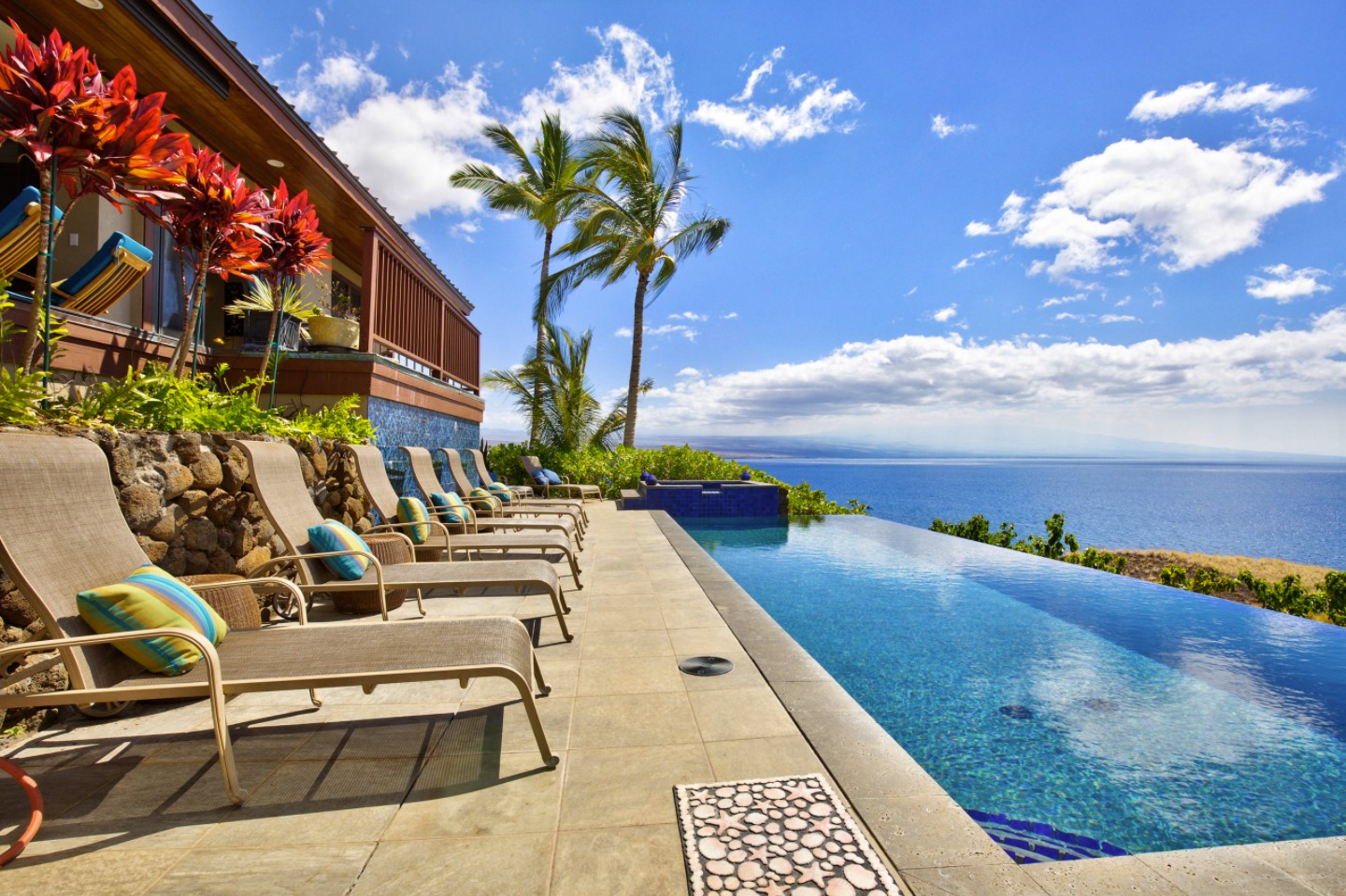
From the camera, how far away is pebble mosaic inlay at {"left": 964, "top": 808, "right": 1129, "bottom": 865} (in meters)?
2.31

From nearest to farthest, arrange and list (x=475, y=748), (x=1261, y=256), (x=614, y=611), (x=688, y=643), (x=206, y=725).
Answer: (x=475, y=748) → (x=206, y=725) → (x=688, y=643) → (x=614, y=611) → (x=1261, y=256)

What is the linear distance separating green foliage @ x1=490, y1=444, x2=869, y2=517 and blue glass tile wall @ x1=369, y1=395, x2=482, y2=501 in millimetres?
4370

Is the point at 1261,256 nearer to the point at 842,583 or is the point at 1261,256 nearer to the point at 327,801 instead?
the point at 842,583

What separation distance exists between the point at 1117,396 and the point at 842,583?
61.6 meters

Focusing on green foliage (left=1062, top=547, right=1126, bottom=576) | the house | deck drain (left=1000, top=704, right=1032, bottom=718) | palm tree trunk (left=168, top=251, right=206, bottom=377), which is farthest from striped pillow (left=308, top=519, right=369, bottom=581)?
green foliage (left=1062, top=547, right=1126, bottom=576)

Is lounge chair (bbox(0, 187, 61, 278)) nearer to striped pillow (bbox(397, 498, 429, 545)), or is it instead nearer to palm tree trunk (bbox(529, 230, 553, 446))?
striped pillow (bbox(397, 498, 429, 545))

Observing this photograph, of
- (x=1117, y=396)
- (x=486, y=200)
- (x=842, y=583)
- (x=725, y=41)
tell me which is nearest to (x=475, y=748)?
(x=842, y=583)

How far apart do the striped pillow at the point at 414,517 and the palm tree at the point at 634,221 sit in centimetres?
1104

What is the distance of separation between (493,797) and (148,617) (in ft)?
4.08

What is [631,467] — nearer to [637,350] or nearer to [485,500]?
[637,350]

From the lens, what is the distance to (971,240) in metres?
33.5

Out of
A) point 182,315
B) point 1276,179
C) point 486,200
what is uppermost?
point 1276,179

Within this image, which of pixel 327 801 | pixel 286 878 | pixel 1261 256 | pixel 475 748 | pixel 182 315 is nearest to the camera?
pixel 286 878

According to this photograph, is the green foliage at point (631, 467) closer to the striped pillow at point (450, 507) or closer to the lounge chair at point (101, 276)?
the striped pillow at point (450, 507)
